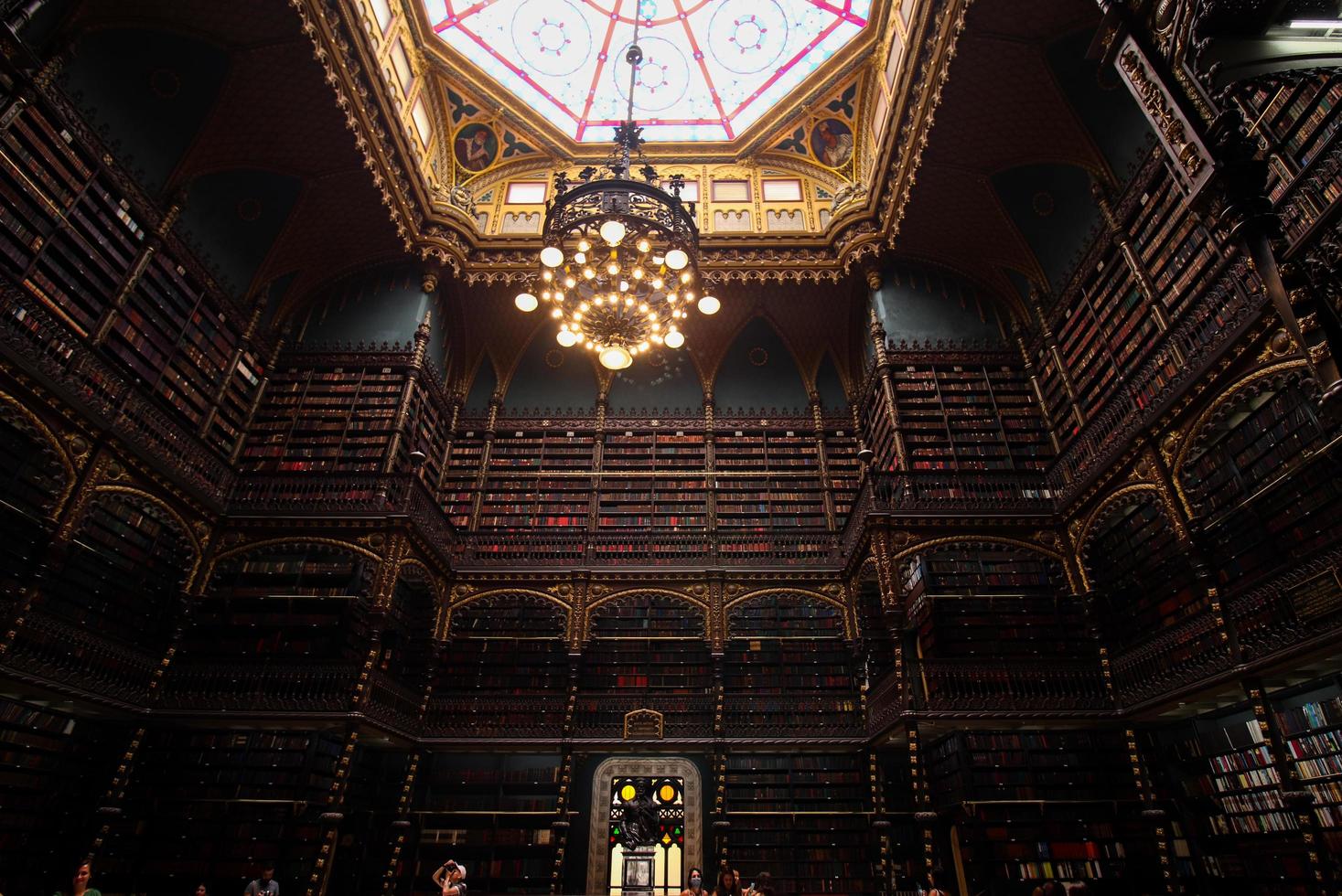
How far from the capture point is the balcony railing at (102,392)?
6.84 metres

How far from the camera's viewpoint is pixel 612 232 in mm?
6535

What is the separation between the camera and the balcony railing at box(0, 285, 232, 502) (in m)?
6.84

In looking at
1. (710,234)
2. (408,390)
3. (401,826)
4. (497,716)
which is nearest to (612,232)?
(408,390)

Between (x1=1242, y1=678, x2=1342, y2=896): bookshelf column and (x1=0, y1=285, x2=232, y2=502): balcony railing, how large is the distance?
463 inches

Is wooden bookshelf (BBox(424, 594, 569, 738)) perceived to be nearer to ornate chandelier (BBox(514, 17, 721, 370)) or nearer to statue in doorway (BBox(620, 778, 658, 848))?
statue in doorway (BBox(620, 778, 658, 848))

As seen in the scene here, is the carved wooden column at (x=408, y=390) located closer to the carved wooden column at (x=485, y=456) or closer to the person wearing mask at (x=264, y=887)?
the carved wooden column at (x=485, y=456)

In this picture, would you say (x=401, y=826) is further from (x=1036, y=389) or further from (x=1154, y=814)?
(x=1036, y=389)

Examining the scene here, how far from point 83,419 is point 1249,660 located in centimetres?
1179

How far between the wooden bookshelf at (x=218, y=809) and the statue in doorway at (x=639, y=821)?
3590 mm

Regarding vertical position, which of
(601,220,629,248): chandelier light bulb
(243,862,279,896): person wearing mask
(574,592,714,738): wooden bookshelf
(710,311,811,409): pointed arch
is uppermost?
(710,311,811,409): pointed arch

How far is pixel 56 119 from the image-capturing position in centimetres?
755

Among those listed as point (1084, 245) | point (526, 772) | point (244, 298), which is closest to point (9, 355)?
point (244, 298)

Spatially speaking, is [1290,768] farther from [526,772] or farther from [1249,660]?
[526,772]

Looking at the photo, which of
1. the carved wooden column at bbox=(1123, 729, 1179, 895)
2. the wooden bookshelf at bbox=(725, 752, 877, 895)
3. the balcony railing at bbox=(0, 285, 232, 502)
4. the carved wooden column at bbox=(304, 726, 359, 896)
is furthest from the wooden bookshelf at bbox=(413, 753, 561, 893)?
the carved wooden column at bbox=(1123, 729, 1179, 895)
